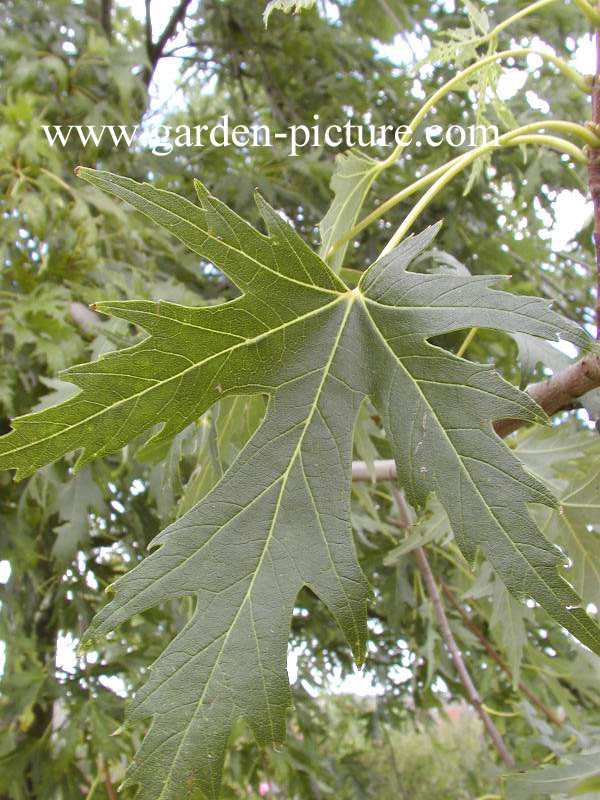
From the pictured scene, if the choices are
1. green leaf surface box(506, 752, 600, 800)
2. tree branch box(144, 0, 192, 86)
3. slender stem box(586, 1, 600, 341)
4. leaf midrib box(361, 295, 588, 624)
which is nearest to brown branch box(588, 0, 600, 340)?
slender stem box(586, 1, 600, 341)

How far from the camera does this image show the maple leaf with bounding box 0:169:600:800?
0.43 m

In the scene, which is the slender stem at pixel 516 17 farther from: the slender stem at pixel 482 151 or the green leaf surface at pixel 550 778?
the green leaf surface at pixel 550 778

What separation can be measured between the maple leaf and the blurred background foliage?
140mm

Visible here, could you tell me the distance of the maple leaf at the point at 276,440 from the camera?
430mm

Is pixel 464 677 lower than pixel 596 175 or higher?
lower

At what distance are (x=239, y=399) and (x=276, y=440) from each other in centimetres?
17

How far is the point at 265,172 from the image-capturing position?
81.6 inches

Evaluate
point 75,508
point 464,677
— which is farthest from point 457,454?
point 75,508

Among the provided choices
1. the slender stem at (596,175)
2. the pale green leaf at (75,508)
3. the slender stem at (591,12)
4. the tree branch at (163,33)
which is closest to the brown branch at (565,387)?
the slender stem at (596,175)

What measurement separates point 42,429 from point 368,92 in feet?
6.60

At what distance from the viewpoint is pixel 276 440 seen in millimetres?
491

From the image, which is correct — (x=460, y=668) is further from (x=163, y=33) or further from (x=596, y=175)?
(x=163, y=33)

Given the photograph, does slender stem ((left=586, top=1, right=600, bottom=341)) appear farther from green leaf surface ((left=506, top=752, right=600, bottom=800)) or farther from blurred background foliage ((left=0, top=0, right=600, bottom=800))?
green leaf surface ((left=506, top=752, right=600, bottom=800))

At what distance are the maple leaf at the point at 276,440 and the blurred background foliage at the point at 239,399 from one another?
0.14 metres
